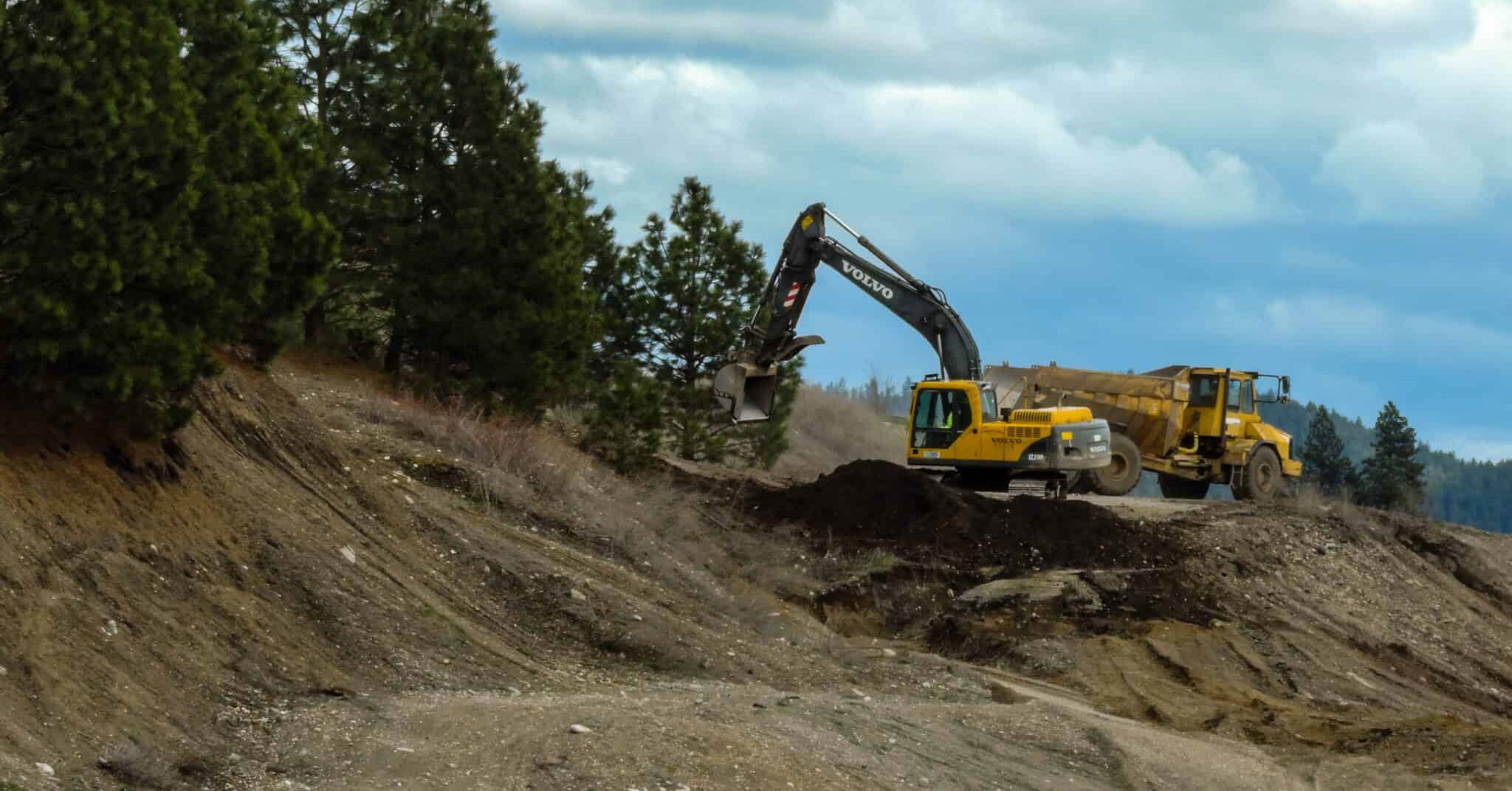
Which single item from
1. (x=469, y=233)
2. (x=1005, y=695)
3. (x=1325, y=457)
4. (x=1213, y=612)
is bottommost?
(x=1005, y=695)

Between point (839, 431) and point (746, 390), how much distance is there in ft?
196

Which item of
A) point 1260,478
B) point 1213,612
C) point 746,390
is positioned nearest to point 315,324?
point 746,390

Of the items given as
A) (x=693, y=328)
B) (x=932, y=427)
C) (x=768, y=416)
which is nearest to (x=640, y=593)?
(x=768, y=416)

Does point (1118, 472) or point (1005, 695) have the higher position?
point (1118, 472)

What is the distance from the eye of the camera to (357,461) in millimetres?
17031

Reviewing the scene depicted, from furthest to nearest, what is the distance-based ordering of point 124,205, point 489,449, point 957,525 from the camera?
1. point 957,525
2. point 489,449
3. point 124,205

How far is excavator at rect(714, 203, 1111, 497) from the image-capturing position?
2636 cm

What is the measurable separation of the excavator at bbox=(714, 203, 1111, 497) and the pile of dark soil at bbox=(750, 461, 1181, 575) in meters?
1.02

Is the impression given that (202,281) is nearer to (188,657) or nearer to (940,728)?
(188,657)

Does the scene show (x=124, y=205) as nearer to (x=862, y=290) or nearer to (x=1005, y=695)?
(x=1005, y=695)

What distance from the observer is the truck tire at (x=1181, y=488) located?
34156 millimetres

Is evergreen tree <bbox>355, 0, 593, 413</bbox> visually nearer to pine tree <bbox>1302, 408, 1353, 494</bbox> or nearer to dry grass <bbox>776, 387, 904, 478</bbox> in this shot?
dry grass <bbox>776, 387, 904, 478</bbox>

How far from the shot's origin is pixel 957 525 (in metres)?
24.9

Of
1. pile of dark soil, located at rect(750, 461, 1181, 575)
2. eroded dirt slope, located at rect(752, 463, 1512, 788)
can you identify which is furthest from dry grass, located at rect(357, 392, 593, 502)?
pile of dark soil, located at rect(750, 461, 1181, 575)
